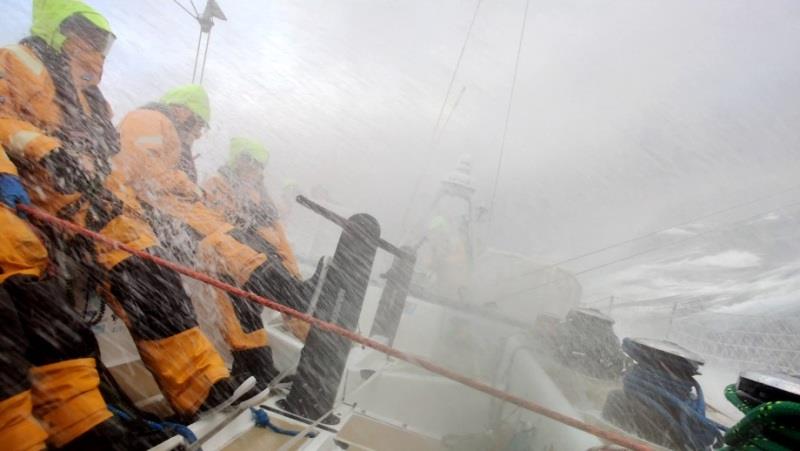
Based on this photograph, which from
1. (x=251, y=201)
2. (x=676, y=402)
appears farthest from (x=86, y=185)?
(x=676, y=402)

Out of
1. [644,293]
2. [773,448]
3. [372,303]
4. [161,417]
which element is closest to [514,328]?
[372,303]

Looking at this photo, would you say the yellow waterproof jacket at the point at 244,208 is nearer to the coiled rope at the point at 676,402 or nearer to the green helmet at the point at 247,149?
the green helmet at the point at 247,149

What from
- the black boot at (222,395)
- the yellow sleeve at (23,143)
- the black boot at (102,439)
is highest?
the yellow sleeve at (23,143)

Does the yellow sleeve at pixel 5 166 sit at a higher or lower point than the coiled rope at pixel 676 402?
higher

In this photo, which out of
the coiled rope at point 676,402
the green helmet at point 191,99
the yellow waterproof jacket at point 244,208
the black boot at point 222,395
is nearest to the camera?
the black boot at point 222,395

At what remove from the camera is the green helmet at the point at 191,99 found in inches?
149

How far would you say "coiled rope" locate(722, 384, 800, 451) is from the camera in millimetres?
1113

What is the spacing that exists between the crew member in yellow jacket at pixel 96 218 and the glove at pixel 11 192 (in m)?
0.32

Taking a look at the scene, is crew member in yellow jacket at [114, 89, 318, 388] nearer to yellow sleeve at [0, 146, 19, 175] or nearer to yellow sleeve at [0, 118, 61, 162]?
yellow sleeve at [0, 118, 61, 162]

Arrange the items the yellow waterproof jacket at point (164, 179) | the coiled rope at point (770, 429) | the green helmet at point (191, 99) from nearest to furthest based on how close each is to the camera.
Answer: the coiled rope at point (770, 429) < the yellow waterproof jacket at point (164, 179) < the green helmet at point (191, 99)

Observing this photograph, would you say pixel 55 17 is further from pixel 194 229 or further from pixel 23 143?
pixel 194 229

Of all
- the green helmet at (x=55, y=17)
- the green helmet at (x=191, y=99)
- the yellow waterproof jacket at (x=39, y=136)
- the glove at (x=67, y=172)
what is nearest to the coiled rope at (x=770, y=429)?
the yellow waterproof jacket at (x=39, y=136)

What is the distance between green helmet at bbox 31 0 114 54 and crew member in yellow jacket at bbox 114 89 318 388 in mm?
662

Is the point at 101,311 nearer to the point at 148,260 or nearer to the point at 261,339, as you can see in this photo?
the point at 148,260
